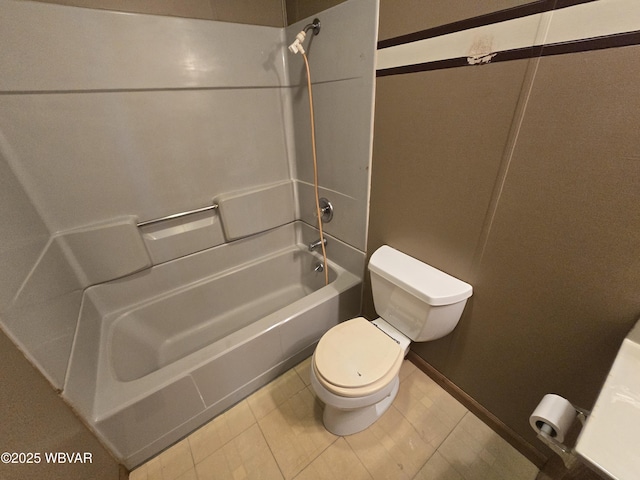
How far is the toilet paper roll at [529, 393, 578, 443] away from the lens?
66 centimetres

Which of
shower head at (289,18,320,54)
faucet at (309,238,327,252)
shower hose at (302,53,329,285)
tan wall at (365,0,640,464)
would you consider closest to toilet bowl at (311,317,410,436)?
tan wall at (365,0,640,464)

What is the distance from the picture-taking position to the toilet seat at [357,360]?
0.92m

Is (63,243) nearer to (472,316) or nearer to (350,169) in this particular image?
(350,169)

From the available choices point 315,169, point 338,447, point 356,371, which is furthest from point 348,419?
point 315,169

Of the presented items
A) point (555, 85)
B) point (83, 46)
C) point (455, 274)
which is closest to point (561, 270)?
point (455, 274)

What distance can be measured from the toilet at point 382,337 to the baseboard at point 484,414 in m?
0.32

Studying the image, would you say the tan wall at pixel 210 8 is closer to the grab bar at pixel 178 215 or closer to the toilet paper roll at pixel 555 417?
the grab bar at pixel 178 215

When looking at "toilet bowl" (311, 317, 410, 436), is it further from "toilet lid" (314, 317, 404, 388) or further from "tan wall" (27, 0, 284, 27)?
"tan wall" (27, 0, 284, 27)

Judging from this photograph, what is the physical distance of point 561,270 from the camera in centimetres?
77

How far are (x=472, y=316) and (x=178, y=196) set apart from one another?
1567 millimetres

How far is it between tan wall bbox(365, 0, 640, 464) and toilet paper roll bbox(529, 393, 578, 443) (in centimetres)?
20

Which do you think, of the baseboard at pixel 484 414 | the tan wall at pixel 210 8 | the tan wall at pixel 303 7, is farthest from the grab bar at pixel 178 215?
the baseboard at pixel 484 414

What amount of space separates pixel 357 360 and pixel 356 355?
0.07ft

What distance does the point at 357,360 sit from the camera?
100 cm
